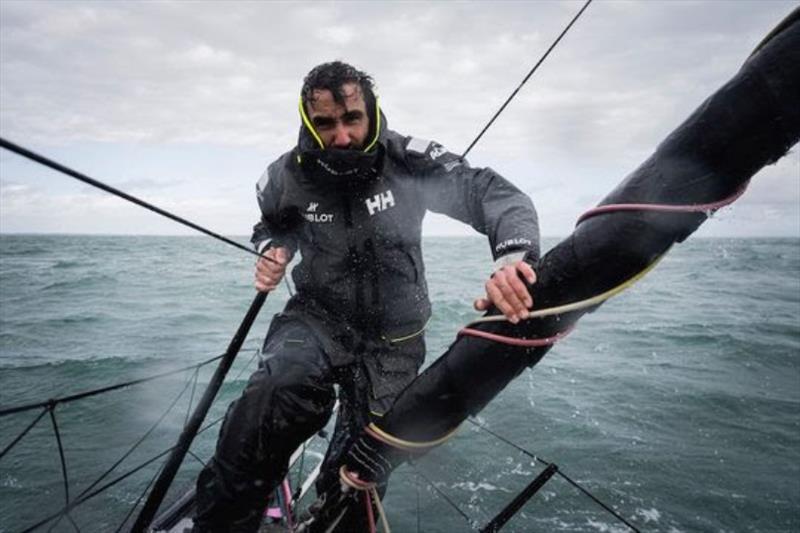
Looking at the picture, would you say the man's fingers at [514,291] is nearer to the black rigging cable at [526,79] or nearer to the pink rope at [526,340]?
the pink rope at [526,340]

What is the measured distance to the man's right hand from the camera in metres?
3.02

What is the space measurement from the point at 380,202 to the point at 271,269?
82 cm

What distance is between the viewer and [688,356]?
1558 centimetres

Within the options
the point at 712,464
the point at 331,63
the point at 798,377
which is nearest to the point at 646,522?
the point at 712,464

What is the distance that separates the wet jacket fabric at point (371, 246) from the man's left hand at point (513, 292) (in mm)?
Result: 1328

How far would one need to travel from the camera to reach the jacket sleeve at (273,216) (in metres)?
3.25

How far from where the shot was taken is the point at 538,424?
10.6 metres

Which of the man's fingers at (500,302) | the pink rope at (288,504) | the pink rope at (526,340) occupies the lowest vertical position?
the pink rope at (288,504)

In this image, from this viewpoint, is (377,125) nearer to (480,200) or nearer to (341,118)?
(341,118)

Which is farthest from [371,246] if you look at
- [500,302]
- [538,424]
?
[538,424]

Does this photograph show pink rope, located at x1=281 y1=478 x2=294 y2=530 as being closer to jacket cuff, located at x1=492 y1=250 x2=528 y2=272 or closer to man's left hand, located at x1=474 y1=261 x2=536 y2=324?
jacket cuff, located at x1=492 y1=250 x2=528 y2=272

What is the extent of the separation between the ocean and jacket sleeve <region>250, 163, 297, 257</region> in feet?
5.82

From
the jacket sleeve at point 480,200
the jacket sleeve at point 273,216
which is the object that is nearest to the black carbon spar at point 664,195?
the jacket sleeve at point 480,200

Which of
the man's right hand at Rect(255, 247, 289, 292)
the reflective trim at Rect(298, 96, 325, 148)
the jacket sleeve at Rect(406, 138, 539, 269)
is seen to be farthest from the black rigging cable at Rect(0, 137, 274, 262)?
the jacket sleeve at Rect(406, 138, 539, 269)
